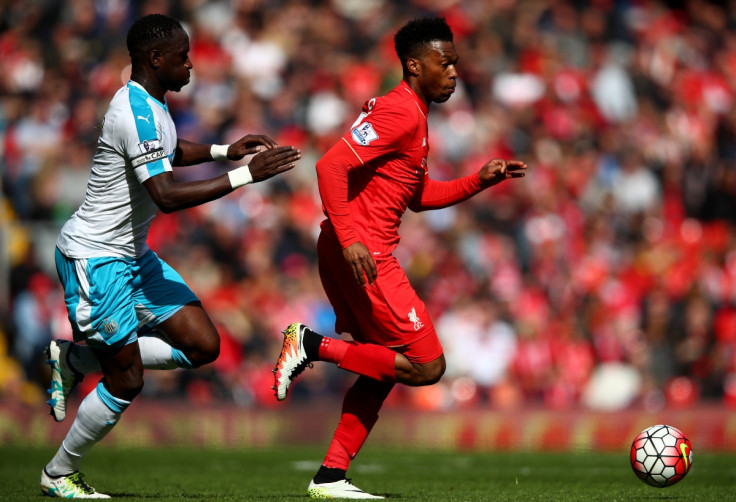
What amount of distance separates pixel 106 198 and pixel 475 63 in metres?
11.9

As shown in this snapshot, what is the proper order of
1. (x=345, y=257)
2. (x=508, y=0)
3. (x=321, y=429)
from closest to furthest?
1. (x=345, y=257)
2. (x=321, y=429)
3. (x=508, y=0)

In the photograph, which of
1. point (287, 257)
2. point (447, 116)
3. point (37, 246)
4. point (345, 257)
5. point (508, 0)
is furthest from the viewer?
point (508, 0)

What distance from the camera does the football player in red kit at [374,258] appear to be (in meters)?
6.08

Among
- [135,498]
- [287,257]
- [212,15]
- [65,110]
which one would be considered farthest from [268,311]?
[135,498]

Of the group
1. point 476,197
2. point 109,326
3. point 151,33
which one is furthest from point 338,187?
point 476,197

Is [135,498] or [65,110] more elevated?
[65,110]

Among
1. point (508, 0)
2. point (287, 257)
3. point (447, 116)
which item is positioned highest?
point (508, 0)

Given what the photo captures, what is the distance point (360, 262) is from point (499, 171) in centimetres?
125

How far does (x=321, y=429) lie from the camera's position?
11.7 m

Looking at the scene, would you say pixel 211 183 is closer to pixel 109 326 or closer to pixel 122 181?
pixel 122 181

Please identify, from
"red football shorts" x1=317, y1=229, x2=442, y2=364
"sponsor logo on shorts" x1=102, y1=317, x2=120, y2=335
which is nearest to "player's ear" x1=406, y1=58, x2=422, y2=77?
"red football shorts" x1=317, y1=229, x2=442, y2=364

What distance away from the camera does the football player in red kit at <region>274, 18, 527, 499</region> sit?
6082mm

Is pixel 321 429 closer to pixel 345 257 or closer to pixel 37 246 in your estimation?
pixel 37 246

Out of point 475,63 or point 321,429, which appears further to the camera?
point 475,63
